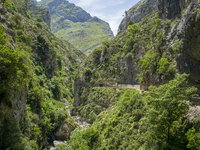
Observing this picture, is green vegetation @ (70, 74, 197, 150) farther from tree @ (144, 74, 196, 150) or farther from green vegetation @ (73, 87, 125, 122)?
green vegetation @ (73, 87, 125, 122)

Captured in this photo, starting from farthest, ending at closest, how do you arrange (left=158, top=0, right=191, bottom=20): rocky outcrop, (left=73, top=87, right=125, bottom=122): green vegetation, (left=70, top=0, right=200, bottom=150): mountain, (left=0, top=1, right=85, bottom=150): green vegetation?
(left=73, top=87, right=125, bottom=122): green vegetation
(left=158, top=0, right=191, bottom=20): rocky outcrop
(left=0, top=1, right=85, bottom=150): green vegetation
(left=70, top=0, right=200, bottom=150): mountain

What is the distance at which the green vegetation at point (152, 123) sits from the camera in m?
11.0

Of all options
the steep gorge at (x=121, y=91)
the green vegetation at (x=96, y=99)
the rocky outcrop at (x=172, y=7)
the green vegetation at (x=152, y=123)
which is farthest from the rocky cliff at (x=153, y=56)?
the green vegetation at (x=152, y=123)

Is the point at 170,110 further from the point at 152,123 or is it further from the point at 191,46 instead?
the point at 191,46

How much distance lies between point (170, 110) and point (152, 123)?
237 cm

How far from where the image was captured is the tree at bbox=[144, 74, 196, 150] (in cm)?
1080

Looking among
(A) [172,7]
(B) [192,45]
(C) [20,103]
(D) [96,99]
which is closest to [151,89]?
(B) [192,45]

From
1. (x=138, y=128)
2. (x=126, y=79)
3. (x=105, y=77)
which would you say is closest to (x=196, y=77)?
(x=138, y=128)

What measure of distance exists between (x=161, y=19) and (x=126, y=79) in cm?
2206

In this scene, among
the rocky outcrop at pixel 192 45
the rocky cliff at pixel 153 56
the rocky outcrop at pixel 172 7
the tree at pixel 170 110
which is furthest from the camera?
the rocky outcrop at pixel 172 7

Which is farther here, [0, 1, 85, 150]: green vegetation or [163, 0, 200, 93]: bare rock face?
[163, 0, 200, 93]: bare rock face

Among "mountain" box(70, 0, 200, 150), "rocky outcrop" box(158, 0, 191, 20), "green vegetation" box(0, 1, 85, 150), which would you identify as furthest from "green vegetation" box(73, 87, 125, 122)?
"rocky outcrop" box(158, 0, 191, 20)

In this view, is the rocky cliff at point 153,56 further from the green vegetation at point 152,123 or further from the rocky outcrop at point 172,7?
the green vegetation at point 152,123

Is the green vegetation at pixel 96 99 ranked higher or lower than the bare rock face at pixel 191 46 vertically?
lower
